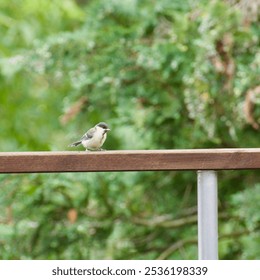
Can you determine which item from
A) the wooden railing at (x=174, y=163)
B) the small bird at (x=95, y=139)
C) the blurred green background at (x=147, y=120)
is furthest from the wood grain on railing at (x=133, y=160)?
the blurred green background at (x=147, y=120)

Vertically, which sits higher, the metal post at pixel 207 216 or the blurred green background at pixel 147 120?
the blurred green background at pixel 147 120

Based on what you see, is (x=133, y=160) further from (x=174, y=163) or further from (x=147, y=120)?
(x=147, y=120)

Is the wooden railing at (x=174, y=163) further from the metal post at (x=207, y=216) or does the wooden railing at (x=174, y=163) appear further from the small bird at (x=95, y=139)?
the small bird at (x=95, y=139)

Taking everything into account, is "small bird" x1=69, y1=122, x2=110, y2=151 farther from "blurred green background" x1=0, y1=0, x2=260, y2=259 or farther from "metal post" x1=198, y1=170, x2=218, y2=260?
"blurred green background" x1=0, y1=0, x2=260, y2=259

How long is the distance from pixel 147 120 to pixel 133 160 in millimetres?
2110

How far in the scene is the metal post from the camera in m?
2.38

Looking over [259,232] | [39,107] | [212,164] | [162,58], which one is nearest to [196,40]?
[162,58]

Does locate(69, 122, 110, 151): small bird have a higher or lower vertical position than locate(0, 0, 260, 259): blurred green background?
lower

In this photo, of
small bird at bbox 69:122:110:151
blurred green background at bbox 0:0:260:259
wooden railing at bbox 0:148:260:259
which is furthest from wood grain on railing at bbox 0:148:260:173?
blurred green background at bbox 0:0:260:259

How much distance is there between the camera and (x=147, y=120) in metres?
4.50

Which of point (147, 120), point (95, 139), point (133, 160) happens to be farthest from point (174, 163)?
point (147, 120)

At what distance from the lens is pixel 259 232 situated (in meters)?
Answer: 4.25

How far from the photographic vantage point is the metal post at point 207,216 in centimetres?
238
